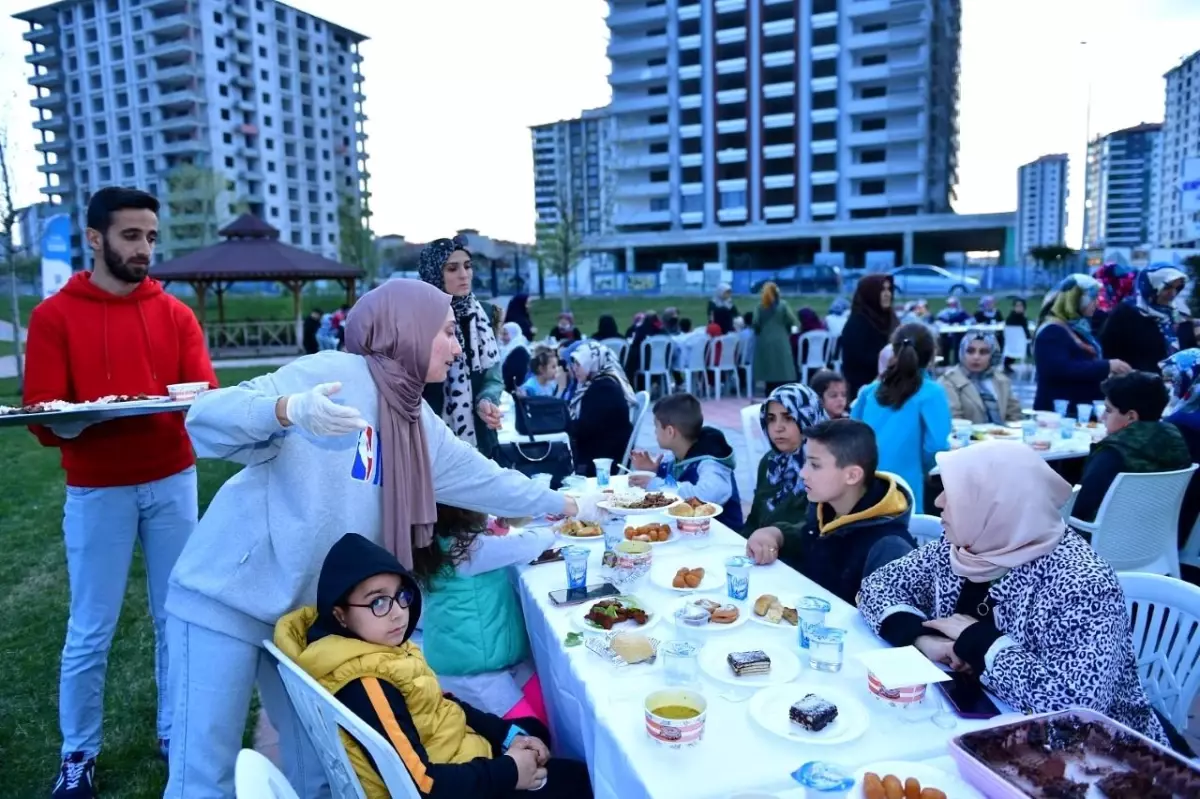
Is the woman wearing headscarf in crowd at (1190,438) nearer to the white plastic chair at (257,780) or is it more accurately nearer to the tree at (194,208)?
the white plastic chair at (257,780)

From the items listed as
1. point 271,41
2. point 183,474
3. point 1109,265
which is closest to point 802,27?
point 271,41

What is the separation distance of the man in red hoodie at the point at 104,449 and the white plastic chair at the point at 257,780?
1.54 meters

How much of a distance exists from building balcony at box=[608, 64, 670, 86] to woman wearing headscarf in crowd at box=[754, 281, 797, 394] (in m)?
47.0

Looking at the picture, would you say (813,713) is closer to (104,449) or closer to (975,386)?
(104,449)

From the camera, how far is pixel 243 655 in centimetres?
206

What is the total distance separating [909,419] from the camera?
4254mm

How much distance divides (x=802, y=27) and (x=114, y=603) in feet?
180

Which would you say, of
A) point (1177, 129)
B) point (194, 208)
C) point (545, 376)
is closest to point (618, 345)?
point (545, 376)

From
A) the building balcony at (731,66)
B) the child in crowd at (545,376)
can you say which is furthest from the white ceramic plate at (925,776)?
the building balcony at (731,66)

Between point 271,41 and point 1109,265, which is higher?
point 271,41

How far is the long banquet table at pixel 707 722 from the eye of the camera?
1.56 m

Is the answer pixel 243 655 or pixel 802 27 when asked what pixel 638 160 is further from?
pixel 243 655

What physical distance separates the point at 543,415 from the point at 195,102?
6529 cm

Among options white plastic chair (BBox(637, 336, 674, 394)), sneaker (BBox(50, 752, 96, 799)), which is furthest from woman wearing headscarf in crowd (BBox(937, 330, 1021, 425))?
white plastic chair (BBox(637, 336, 674, 394))
